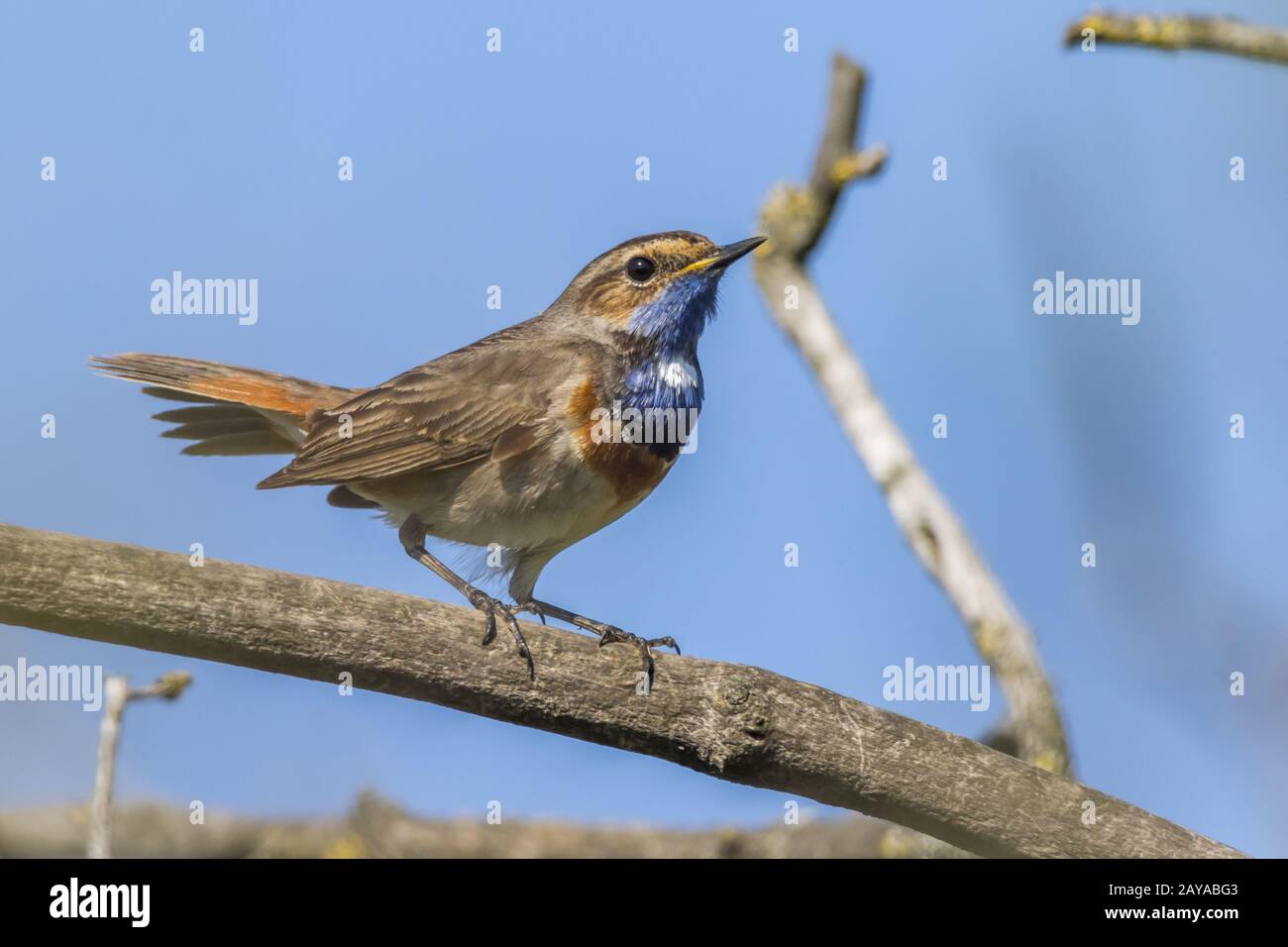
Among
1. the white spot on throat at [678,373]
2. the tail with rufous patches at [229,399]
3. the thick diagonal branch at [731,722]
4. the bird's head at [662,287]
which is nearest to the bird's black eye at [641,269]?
the bird's head at [662,287]

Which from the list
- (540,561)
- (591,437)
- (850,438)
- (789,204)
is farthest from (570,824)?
(789,204)

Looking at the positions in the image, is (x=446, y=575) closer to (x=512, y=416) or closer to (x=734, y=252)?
(x=512, y=416)

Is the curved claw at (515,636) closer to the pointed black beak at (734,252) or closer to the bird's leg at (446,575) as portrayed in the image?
the bird's leg at (446,575)

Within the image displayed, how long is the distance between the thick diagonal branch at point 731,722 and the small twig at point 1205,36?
2651mm

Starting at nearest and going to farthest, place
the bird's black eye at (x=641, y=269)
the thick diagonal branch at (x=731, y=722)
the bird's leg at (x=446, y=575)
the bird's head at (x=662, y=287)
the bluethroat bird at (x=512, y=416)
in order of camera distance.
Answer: the thick diagonal branch at (x=731, y=722)
the bird's leg at (x=446, y=575)
the bluethroat bird at (x=512, y=416)
the bird's head at (x=662, y=287)
the bird's black eye at (x=641, y=269)

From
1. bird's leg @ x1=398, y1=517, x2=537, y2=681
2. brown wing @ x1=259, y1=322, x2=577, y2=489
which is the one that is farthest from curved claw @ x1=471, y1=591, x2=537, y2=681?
brown wing @ x1=259, y1=322, x2=577, y2=489

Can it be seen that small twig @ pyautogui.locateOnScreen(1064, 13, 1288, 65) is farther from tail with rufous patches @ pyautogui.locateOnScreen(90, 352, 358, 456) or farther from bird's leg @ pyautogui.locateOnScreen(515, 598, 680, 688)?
tail with rufous patches @ pyautogui.locateOnScreen(90, 352, 358, 456)

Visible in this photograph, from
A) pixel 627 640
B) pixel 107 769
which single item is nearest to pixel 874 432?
pixel 627 640

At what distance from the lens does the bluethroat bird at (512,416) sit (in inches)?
263

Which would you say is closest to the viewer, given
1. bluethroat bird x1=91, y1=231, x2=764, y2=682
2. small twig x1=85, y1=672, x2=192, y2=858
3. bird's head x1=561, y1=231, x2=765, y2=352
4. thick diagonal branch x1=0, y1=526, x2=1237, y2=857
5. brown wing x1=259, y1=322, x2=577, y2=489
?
small twig x1=85, y1=672, x2=192, y2=858

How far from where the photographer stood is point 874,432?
19.4ft

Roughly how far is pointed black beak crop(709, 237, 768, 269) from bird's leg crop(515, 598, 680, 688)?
2.01 m

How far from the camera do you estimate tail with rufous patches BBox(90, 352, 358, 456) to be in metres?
7.31
